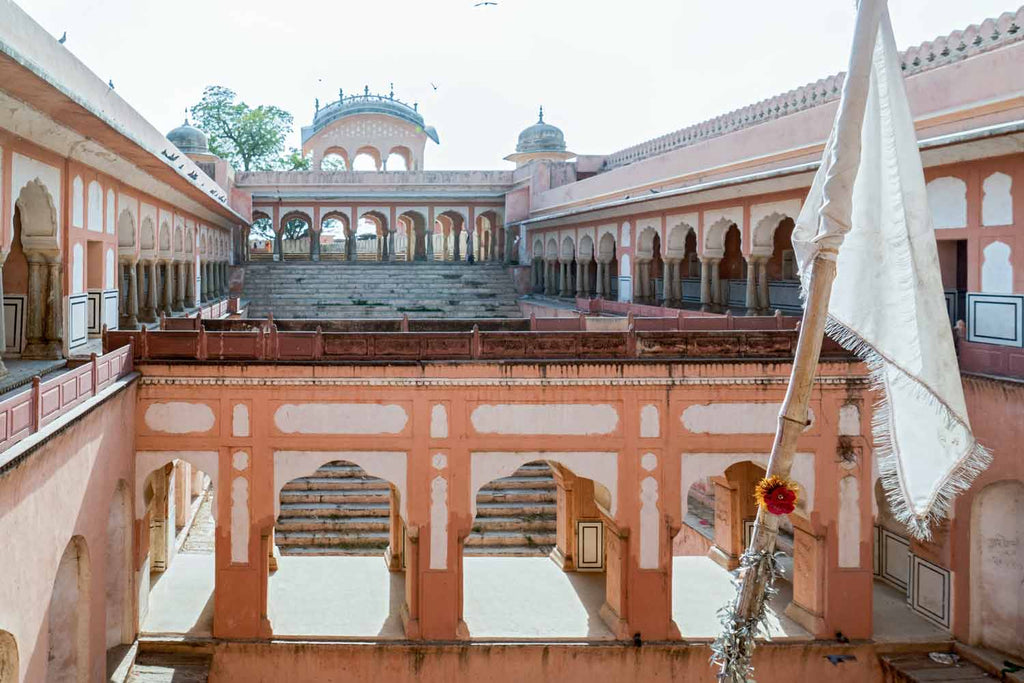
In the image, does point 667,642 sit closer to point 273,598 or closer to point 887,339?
point 273,598

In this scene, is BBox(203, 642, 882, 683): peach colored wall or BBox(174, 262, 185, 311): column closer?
BBox(203, 642, 882, 683): peach colored wall

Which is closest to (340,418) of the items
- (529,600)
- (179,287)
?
(529,600)

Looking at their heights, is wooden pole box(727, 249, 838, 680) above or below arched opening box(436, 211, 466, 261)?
below

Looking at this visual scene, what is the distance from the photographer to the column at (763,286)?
1407cm

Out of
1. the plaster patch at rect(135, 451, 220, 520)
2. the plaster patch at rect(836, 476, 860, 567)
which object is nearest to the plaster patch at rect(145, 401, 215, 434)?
the plaster patch at rect(135, 451, 220, 520)

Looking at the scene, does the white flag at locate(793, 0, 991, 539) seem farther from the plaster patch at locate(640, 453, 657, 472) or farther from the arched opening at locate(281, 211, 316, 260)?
the arched opening at locate(281, 211, 316, 260)

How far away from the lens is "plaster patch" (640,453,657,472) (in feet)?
30.9

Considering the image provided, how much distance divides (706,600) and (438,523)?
3.45 meters

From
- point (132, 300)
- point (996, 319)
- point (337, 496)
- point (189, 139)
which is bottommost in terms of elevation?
point (337, 496)

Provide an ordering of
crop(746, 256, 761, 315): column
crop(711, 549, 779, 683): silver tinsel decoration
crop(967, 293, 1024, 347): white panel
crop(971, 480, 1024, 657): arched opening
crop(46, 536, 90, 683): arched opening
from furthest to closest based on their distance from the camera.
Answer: crop(746, 256, 761, 315): column → crop(971, 480, 1024, 657): arched opening → crop(967, 293, 1024, 347): white panel → crop(46, 536, 90, 683): arched opening → crop(711, 549, 779, 683): silver tinsel decoration

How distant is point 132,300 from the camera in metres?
13.5

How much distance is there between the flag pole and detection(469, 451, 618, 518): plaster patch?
21.8 feet

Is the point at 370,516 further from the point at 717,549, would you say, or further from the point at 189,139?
the point at 189,139

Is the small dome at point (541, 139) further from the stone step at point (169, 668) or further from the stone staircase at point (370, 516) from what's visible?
the stone step at point (169, 668)
